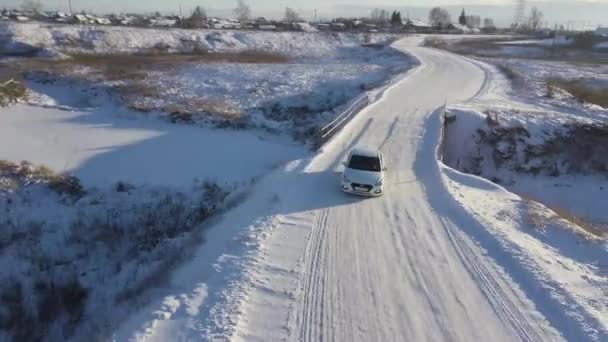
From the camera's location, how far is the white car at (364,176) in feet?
56.5

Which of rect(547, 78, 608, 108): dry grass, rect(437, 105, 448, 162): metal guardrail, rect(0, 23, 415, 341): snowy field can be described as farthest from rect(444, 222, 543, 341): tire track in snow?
rect(547, 78, 608, 108): dry grass

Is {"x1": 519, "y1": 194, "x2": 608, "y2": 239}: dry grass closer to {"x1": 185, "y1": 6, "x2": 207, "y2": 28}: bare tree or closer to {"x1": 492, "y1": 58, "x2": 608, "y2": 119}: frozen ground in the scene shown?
{"x1": 492, "y1": 58, "x2": 608, "y2": 119}: frozen ground

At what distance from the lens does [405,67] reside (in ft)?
168

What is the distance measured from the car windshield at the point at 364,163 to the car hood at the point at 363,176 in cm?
33

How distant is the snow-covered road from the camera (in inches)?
402

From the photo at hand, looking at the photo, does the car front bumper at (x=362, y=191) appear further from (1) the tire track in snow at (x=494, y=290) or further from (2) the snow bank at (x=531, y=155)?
(2) the snow bank at (x=531, y=155)

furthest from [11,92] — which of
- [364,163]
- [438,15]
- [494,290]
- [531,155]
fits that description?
[438,15]

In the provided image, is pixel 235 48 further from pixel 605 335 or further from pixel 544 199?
pixel 605 335

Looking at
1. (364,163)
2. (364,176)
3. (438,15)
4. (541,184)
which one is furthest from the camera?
(438,15)

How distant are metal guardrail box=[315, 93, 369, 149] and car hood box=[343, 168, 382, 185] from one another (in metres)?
6.31

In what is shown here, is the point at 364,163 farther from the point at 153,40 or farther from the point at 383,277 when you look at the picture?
the point at 153,40

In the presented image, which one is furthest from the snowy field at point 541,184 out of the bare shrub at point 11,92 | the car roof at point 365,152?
the bare shrub at point 11,92

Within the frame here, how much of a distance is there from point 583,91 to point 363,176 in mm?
31316

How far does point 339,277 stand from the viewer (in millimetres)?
12070
